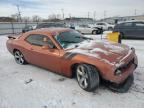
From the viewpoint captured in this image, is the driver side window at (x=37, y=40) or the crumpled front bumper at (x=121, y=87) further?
the driver side window at (x=37, y=40)

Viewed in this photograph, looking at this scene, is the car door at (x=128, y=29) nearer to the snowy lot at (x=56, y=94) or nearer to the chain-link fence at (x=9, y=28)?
the snowy lot at (x=56, y=94)

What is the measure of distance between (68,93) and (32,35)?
264 cm

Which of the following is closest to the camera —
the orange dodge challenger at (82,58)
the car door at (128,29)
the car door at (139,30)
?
the orange dodge challenger at (82,58)

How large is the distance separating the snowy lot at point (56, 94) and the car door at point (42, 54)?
Result: 1.22ft

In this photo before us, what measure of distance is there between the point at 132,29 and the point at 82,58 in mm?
10048

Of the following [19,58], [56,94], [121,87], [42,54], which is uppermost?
[42,54]

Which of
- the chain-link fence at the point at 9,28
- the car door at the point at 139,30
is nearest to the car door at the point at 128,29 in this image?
the car door at the point at 139,30

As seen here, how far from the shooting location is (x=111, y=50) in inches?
167

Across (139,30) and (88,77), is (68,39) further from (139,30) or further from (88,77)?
(139,30)

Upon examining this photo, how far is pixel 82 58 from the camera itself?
13.2 feet

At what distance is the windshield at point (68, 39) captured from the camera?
15.8ft

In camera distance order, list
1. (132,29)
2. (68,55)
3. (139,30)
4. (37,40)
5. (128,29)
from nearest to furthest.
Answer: (68,55)
(37,40)
(139,30)
(132,29)
(128,29)

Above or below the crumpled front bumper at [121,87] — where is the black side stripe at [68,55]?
above

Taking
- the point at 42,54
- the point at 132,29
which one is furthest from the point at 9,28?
the point at 42,54
